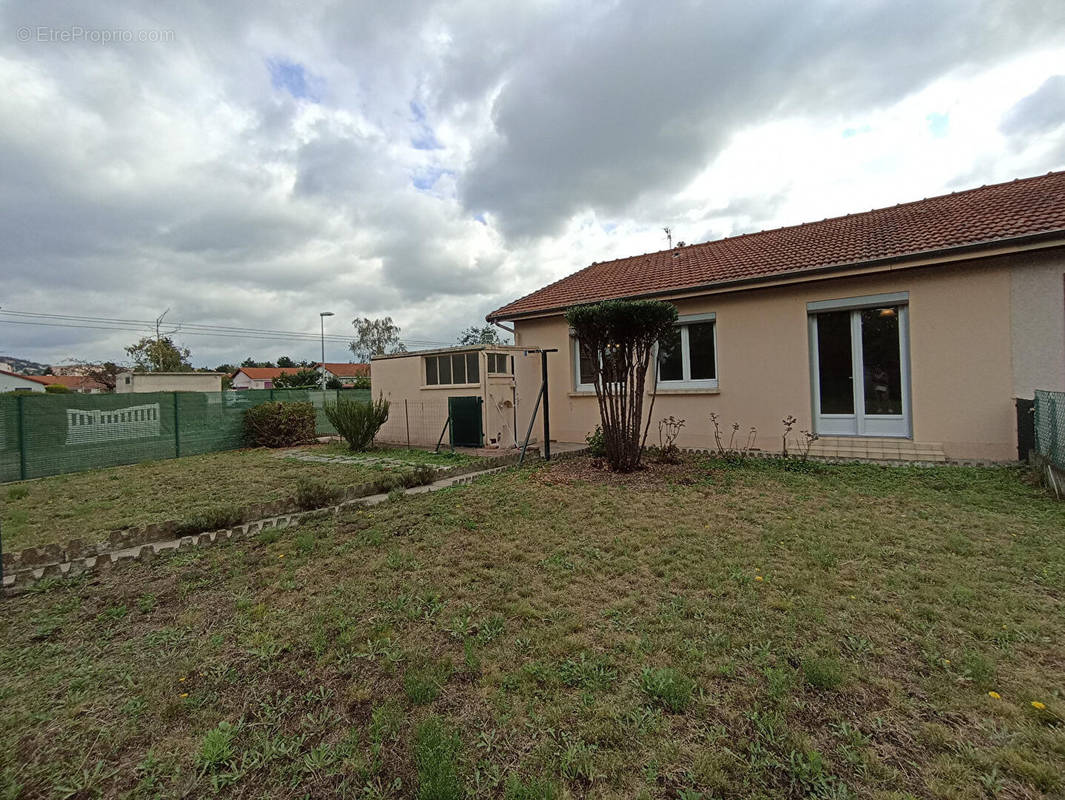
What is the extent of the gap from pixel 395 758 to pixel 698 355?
8895 millimetres

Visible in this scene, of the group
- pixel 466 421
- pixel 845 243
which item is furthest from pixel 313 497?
pixel 845 243

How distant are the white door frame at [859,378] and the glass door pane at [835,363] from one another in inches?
2.3

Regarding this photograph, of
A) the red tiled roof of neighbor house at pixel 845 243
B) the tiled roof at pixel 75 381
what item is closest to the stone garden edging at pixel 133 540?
the red tiled roof of neighbor house at pixel 845 243

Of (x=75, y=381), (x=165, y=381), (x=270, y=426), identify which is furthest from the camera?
(x=75, y=381)

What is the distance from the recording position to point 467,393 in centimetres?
1062

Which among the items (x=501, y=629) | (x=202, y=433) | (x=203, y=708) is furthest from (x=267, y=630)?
(x=202, y=433)

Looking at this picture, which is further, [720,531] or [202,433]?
[202,433]

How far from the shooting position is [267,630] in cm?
285

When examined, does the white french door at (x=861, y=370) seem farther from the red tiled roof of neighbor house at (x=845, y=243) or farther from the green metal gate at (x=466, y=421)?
the green metal gate at (x=466, y=421)

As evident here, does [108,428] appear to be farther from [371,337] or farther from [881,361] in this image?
[371,337]

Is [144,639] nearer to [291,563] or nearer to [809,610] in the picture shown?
[291,563]

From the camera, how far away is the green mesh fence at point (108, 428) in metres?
9.22

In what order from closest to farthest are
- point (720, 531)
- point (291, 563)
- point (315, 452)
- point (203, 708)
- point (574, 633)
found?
point (203, 708) → point (574, 633) → point (291, 563) → point (720, 531) → point (315, 452)

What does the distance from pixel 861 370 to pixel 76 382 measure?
71.7 meters
